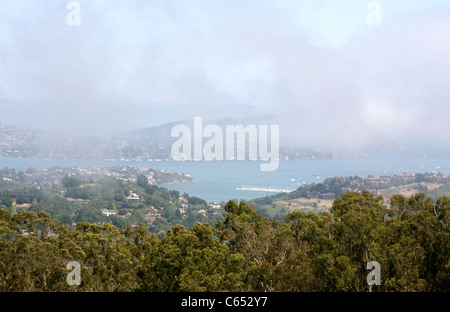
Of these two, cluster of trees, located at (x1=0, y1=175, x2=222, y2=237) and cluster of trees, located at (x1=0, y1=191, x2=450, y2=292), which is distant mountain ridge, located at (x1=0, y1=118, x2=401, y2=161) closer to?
cluster of trees, located at (x1=0, y1=175, x2=222, y2=237)

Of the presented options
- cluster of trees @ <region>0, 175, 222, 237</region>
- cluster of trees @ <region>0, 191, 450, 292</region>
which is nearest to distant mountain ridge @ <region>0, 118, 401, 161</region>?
cluster of trees @ <region>0, 175, 222, 237</region>

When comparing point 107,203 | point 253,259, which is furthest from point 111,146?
point 253,259

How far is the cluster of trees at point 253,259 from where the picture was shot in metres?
7.59

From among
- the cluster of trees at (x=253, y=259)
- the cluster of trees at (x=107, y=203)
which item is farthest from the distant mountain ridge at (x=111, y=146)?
the cluster of trees at (x=253, y=259)

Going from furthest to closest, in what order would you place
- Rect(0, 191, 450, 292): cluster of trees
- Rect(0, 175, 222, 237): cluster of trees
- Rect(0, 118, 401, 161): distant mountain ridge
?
Rect(0, 118, 401, 161): distant mountain ridge < Rect(0, 175, 222, 237): cluster of trees < Rect(0, 191, 450, 292): cluster of trees

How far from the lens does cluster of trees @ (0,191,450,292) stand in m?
7.59

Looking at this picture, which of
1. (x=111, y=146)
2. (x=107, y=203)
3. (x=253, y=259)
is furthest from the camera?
(x=111, y=146)

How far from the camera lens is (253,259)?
8.99 metres

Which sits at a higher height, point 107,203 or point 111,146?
point 111,146

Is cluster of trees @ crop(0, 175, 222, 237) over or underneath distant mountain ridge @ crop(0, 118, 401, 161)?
underneath

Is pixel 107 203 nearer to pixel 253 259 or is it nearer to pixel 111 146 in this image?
pixel 253 259

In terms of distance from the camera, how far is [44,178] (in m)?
46.1

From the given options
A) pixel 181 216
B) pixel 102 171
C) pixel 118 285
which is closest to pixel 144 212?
pixel 181 216
